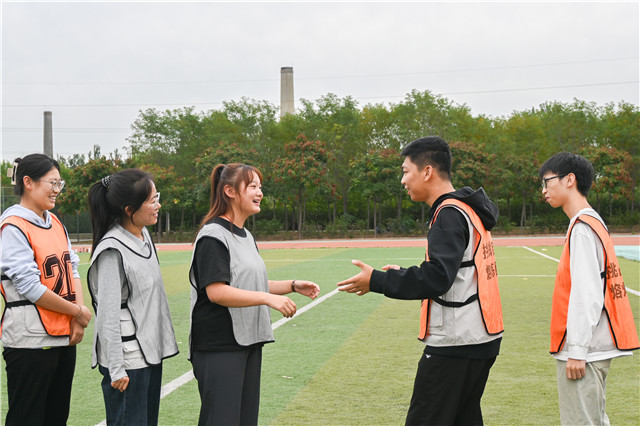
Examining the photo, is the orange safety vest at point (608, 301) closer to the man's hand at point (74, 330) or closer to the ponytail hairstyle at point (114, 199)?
the ponytail hairstyle at point (114, 199)

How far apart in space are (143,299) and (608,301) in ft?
8.14

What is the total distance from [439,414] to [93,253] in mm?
2007

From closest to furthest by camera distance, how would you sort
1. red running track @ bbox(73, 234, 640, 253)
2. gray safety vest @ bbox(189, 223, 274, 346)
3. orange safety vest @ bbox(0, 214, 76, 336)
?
gray safety vest @ bbox(189, 223, 274, 346) < orange safety vest @ bbox(0, 214, 76, 336) < red running track @ bbox(73, 234, 640, 253)

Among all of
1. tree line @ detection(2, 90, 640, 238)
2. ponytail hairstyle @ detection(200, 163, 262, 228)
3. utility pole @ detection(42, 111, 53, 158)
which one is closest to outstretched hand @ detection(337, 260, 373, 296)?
ponytail hairstyle @ detection(200, 163, 262, 228)

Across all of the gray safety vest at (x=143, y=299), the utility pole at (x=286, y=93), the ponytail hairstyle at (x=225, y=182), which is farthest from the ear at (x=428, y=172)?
the utility pole at (x=286, y=93)

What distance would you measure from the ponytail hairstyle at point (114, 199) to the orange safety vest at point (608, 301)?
2.36m

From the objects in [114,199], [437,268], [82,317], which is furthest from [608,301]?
[82,317]

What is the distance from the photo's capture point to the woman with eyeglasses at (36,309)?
3.87 m

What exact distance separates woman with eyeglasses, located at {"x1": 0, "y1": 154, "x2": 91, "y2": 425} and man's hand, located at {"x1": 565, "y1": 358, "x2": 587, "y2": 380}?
2.81m

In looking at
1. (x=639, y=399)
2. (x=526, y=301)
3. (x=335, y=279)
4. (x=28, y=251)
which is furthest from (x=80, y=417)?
(x=335, y=279)

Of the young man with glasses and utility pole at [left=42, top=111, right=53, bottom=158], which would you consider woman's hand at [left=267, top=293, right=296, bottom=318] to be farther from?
utility pole at [left=42, top=111, right=53, bottom=158]

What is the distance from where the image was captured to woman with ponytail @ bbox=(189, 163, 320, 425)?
332 cm

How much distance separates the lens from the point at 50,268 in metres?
4.02

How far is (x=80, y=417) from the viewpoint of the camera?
17.8 ft
